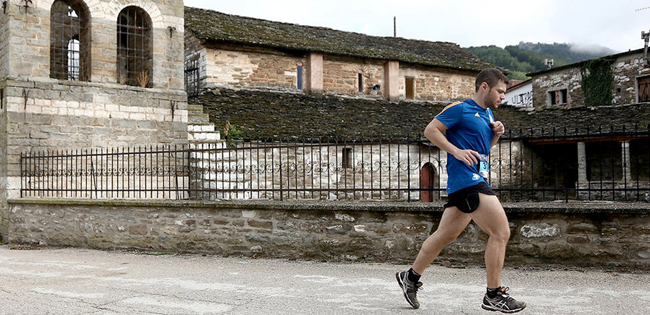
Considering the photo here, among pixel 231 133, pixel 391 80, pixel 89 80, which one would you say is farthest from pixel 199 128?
pixel 391 80

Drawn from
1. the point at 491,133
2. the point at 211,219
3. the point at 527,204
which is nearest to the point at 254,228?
the point at 211,219

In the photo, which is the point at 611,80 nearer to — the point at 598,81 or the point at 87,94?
the point at 598,81

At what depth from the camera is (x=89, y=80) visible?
12.6 meters

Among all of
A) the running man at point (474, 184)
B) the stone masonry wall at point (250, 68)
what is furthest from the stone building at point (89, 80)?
the running man at point (474, 184)

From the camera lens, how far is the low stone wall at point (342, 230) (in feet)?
20.7

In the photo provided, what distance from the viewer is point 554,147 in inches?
988

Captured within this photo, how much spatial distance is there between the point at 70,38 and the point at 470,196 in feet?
41.6

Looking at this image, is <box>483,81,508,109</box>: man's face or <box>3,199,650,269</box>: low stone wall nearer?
<box>483,81,508,109</box>: man's face

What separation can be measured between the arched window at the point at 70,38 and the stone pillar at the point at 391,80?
44.3 ft

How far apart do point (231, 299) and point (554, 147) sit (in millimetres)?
22599

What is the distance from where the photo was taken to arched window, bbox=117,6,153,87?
13328 millimetres

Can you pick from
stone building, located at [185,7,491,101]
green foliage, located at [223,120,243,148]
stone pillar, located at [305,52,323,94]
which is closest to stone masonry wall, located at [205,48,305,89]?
stone building, located at [185,7,491,101]

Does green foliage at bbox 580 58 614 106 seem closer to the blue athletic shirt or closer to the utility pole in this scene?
the utility pole

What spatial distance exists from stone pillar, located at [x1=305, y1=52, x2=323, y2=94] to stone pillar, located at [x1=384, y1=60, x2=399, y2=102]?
3.49 m
